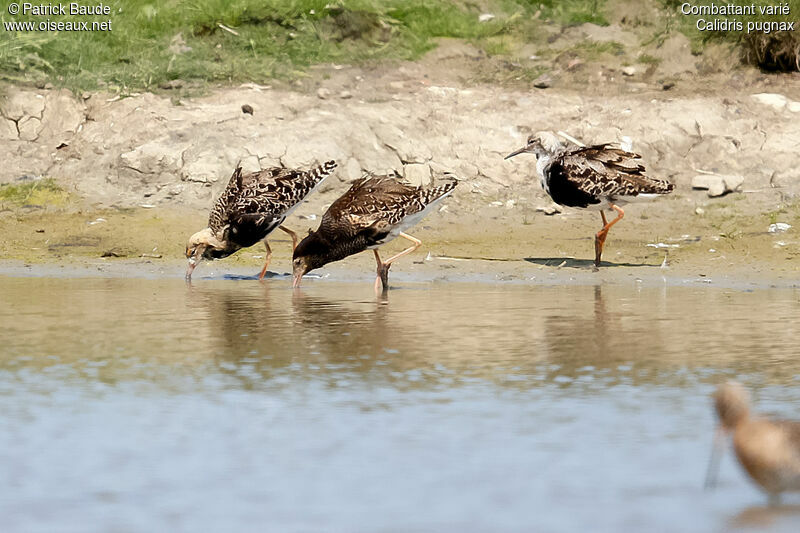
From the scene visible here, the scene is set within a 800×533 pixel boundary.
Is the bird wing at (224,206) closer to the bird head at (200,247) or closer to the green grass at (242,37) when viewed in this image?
the bird head at (200,247)

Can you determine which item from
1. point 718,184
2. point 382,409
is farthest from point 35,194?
point 382,409

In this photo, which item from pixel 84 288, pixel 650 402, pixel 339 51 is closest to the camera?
pixel 650 402

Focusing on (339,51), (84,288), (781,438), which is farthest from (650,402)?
(339,51)

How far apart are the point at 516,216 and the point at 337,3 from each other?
195 inches

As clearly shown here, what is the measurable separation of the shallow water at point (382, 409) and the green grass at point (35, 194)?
390 cm

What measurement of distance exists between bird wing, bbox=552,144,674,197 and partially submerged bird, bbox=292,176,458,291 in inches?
65.7

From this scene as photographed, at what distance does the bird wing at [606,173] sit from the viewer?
551 inches

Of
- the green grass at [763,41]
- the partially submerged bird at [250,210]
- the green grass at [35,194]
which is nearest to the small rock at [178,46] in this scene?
the green grass at [35,194]

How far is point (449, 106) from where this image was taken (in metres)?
16.8

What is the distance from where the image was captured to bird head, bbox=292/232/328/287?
13.0 metres

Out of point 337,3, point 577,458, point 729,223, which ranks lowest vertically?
point 577,458

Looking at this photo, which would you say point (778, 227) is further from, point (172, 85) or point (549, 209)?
point (172, 85)

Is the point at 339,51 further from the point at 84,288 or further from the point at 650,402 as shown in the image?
the point at 650,402

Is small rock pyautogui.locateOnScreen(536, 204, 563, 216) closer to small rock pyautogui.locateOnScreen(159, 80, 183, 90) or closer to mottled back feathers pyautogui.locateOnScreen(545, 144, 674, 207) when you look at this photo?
mottled back feathers pyautogui.locateOnScreen(545, 144, 674, 207)
